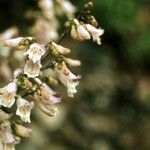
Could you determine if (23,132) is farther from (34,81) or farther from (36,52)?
(36,52)

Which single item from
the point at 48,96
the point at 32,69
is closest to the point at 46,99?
the point at 48,96

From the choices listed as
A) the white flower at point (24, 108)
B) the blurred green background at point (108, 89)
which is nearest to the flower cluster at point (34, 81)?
the white flower at point (24, 108)

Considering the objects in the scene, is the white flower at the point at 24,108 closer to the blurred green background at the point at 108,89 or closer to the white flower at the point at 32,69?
the white flower at the point at 32,69

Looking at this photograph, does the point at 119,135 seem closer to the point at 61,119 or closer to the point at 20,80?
the point at 61,119

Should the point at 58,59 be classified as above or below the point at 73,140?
below

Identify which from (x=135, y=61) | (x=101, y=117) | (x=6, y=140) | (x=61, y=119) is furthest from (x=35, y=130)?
(x=6, y=140)

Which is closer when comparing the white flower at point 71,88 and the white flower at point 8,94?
the white flower at point 8,94

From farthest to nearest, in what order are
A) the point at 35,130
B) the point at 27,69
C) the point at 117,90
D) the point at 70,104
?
1. the point at 117,90
2. the point at 70,104
3. the point at 35,130
4. the point at 27,69
